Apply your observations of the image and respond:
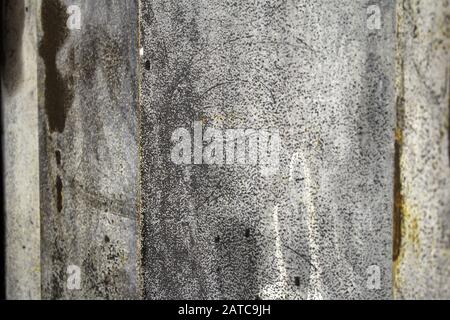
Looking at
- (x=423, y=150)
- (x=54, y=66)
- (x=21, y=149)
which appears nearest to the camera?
(x=423, y=150)

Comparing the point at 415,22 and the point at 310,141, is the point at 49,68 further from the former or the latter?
the point at 415,22

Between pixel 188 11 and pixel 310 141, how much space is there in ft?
3.35

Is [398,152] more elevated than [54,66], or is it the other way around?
[54,66]

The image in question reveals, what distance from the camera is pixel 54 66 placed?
2.54m

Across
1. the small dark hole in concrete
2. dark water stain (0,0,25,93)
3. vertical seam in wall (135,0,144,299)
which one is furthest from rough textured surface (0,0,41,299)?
vertical seam in wall (135,0,144,299)

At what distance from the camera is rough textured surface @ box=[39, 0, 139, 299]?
245 cm

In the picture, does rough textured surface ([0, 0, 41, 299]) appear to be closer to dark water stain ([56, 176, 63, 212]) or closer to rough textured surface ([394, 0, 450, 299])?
dark water stain ([56, 176, 63, 212])

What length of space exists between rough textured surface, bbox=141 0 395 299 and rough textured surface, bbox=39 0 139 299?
0.16 metres

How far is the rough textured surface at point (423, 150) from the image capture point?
2.22 metres

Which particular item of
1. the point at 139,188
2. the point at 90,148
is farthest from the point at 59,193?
the point at 139,188

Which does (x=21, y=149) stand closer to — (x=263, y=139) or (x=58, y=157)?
(x=58, y=157)

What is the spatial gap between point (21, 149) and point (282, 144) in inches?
66.8

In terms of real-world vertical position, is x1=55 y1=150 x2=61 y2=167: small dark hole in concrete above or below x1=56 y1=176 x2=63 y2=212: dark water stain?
above
